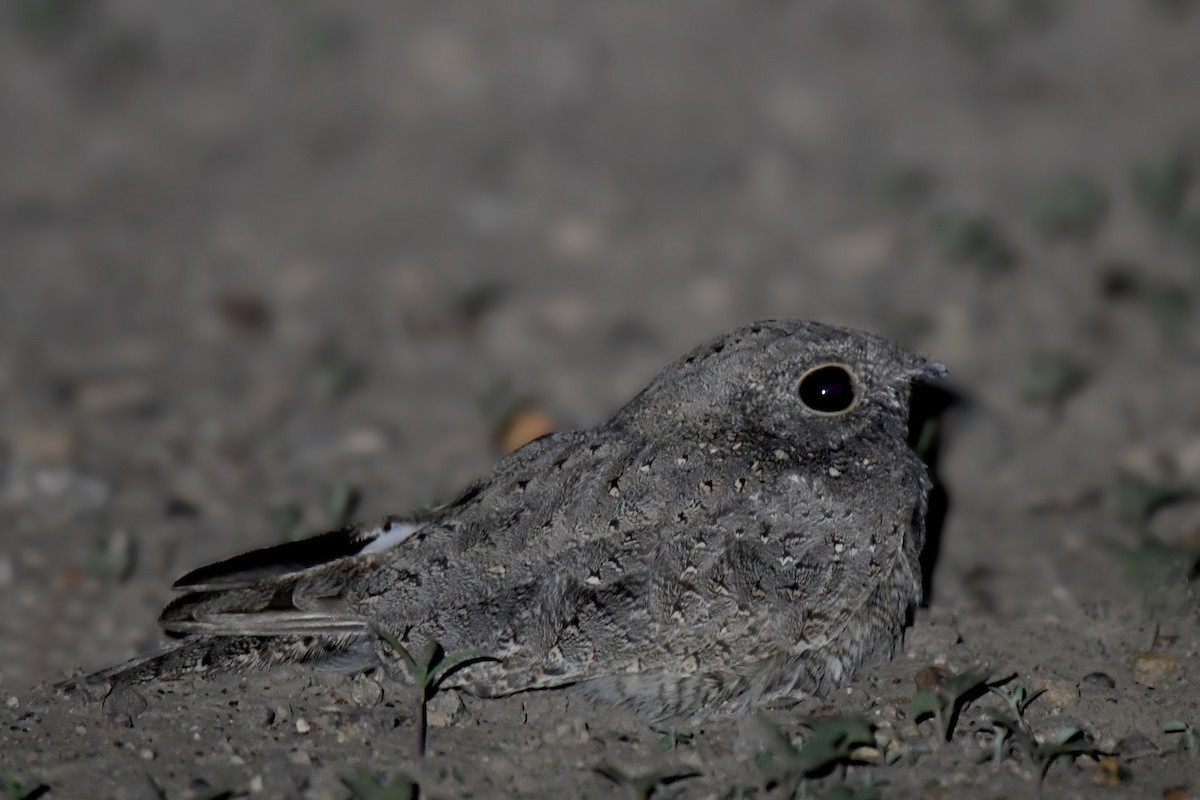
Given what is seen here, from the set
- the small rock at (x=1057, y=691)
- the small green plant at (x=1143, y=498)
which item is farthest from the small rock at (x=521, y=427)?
the small rock at (x=1057, y=691)

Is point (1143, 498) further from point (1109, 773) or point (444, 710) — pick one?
point (444, 710)

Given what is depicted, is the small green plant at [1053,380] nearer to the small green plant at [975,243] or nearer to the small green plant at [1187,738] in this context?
the small green plant at [975,243]

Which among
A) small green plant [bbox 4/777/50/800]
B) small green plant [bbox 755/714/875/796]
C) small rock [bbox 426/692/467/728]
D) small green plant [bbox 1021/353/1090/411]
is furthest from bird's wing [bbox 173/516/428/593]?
small green plant [bbox 1021/353/1090/411]

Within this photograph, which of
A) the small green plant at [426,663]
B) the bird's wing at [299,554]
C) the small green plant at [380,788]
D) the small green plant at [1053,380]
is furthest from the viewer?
the small green plant at [1053,380]

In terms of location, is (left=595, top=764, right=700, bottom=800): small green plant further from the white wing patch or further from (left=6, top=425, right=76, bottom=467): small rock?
(left=6, top=425, right=76, bottom=467): small rock

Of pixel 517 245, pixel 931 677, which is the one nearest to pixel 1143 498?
pixel 931 677

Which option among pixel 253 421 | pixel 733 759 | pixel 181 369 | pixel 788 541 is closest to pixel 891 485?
pixel 788 541

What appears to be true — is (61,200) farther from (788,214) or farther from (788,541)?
(788,541)
